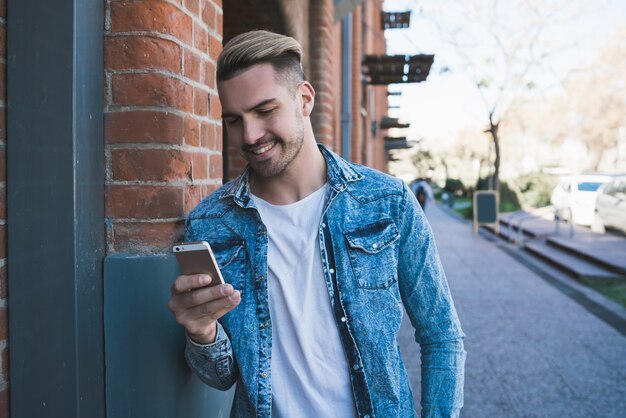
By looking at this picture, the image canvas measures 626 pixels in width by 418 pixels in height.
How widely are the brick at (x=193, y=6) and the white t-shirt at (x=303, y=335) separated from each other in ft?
2.87

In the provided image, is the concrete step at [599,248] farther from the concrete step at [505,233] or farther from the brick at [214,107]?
the brick at [214,107]

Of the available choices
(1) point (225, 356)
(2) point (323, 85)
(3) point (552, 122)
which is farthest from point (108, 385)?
(3) point (552, 122)

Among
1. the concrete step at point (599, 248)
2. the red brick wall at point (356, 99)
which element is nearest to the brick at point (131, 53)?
the red brick wall at point (356, 99)

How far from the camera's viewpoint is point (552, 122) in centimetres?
5091

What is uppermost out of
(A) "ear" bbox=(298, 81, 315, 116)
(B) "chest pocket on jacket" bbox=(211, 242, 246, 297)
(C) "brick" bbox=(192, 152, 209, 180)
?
(A) "ear" bbox=(298, 81, 315, 116)

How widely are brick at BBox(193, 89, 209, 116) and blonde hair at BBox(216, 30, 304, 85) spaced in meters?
0.41

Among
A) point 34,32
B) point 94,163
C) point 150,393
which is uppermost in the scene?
point 34,32

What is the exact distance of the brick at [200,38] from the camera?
2.10 metres

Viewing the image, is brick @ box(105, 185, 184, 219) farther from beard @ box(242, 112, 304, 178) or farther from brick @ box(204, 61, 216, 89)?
brick @ box(204, 61, 216, 89)

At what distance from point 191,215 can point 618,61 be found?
125 feet

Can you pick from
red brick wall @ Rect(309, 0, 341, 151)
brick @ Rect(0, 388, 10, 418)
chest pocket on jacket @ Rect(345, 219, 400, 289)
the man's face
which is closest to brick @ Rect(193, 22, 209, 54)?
the man's face

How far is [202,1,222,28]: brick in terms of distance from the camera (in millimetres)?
2209

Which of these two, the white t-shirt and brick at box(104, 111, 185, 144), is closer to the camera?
the white t-shirt

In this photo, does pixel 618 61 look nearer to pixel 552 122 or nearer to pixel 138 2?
pixel 552 122
